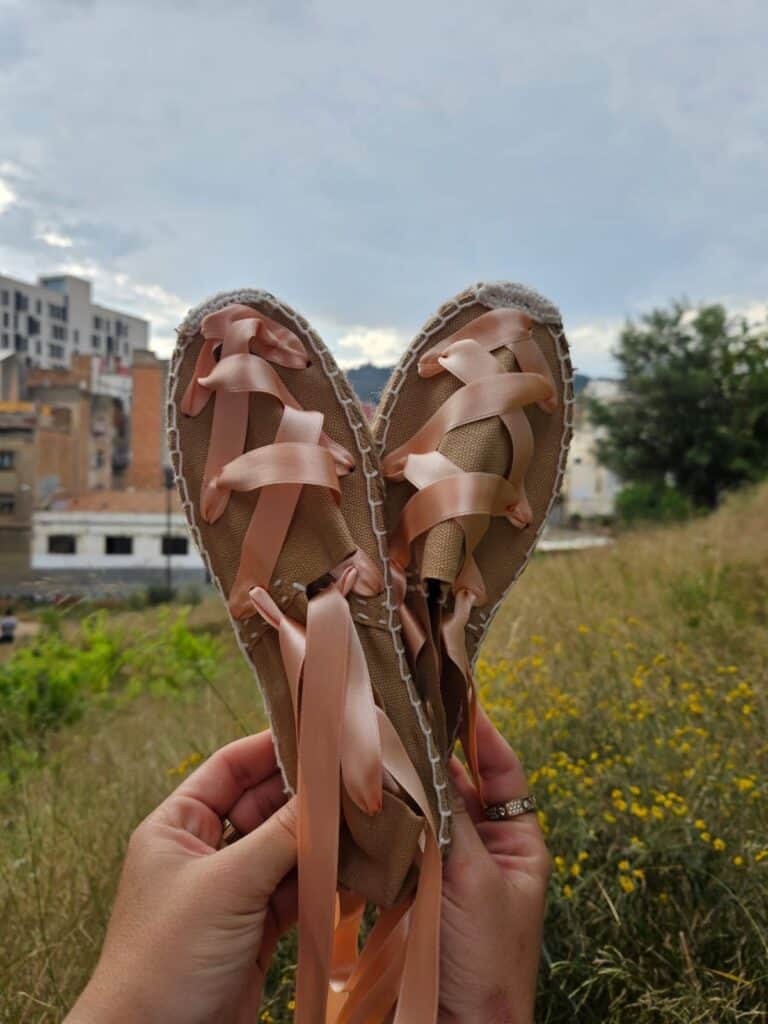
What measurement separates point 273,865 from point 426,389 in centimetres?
97

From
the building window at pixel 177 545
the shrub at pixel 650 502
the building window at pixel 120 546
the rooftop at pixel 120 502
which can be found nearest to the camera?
the shrub at pixel 650 502

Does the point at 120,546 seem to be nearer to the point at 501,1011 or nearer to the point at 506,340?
the point at 506,340

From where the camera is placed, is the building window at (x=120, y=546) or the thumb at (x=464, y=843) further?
the building window at (x=120, y=546)

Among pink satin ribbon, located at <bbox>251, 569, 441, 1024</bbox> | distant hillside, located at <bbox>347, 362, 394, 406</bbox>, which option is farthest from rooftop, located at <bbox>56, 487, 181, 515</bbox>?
pink satin ribbon, located at <bbox>251, 569, 441, 1024</bbox>

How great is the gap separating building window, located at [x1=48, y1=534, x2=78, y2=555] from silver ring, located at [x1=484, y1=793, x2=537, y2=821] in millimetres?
14738

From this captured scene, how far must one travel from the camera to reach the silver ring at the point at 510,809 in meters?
1.24

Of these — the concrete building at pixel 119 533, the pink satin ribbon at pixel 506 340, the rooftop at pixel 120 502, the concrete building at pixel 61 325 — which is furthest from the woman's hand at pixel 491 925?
the concrete building at pixel 61 325

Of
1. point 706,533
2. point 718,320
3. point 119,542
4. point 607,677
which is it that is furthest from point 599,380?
point 607,677

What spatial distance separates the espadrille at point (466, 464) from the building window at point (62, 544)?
1441 centimetres

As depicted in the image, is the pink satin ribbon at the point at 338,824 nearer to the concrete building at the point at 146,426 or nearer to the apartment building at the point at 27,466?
the apartment building at the point at 27,466

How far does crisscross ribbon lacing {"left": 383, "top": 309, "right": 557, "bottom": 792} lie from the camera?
1460mm

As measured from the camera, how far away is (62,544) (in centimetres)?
1677

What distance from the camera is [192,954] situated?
3.16 ft

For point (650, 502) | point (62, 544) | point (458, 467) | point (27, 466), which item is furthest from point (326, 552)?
point (650, 502)
